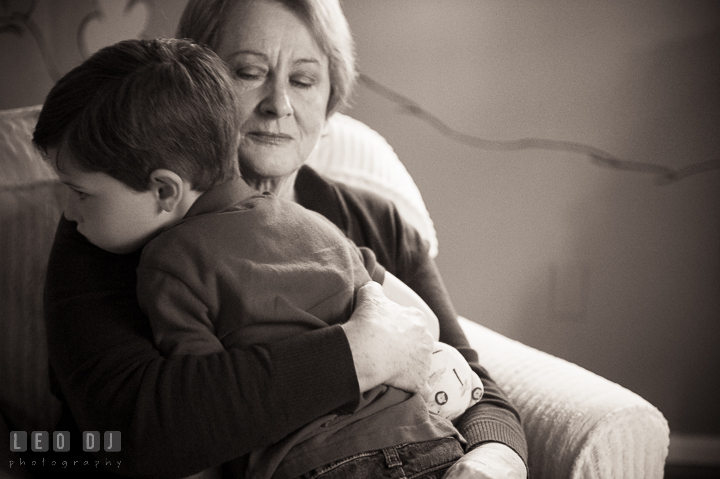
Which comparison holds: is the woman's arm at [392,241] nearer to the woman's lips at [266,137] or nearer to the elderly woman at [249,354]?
→ the elderly woman at [249,354]

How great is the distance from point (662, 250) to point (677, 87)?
0.55 metres

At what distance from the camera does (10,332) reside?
48.3 inches

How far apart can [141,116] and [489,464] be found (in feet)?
2.32

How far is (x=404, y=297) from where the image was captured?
111cm

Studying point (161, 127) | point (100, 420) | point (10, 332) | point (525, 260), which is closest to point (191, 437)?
point (100, 420)

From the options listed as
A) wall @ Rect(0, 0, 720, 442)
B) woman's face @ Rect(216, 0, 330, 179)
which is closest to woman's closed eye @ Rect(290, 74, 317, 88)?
woman's face @ Rect(216, 0, 330, 179)

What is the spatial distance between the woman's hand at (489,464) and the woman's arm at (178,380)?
17 cm

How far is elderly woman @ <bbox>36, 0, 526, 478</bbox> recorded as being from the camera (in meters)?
0.77

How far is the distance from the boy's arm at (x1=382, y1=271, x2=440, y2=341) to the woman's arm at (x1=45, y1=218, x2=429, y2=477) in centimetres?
21

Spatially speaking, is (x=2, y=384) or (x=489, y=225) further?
(x=489, y=225)

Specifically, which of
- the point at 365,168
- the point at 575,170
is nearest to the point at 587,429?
the point at 365,168

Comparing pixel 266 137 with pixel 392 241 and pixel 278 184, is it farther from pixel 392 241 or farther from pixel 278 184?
pixel 392 241

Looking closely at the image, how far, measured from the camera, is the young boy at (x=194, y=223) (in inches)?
31.7

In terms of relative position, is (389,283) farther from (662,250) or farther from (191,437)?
(662,250)
